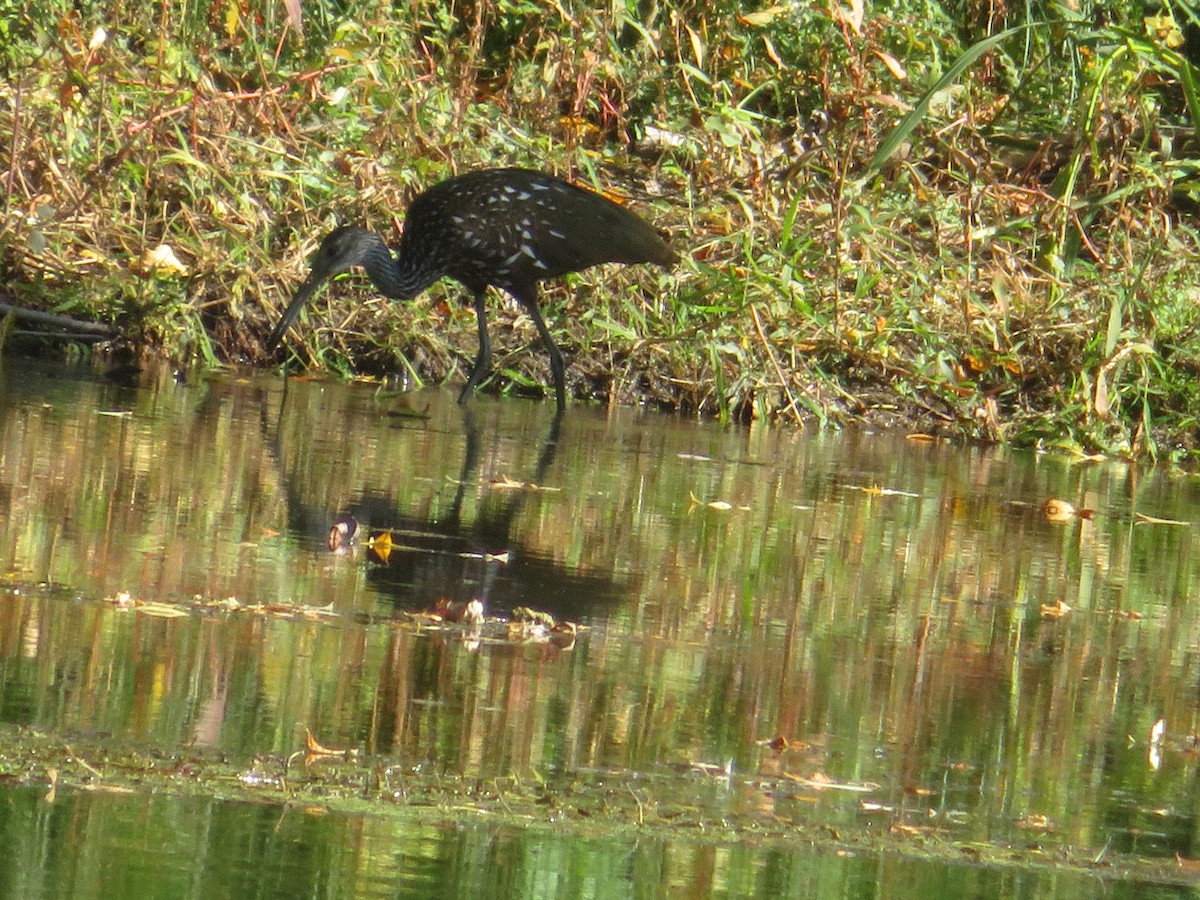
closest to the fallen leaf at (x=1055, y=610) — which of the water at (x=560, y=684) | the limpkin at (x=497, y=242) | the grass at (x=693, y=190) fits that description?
the water at (x=560, y=684)

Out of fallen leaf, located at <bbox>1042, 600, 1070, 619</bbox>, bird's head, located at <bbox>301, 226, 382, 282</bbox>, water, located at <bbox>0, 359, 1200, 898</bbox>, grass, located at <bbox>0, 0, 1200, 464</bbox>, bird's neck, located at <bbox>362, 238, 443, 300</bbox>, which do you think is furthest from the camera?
grass, located at <bbox>0, 0, 1200, 464</bbox>

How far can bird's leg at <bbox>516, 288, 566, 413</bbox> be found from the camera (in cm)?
987

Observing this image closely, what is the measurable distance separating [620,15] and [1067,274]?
3.17m

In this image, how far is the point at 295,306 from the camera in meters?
9.76

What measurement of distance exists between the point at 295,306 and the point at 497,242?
98cm

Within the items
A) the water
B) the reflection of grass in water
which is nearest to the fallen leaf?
the water

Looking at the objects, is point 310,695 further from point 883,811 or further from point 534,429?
point 534,429

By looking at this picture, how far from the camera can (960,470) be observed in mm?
8836

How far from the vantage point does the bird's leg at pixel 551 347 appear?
9867 mm

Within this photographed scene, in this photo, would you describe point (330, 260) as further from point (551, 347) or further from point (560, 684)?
point (560, 684)

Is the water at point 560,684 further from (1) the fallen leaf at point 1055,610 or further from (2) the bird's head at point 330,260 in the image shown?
(2) the bird's head at point 330,260

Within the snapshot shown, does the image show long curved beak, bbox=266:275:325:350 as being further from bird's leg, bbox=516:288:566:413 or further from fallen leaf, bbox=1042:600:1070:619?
fallen leaf, bbox=1042:600:1070:619

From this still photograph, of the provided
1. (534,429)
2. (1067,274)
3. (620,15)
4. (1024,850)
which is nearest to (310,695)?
(1024,850)

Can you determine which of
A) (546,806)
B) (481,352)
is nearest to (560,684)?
(546,806)
